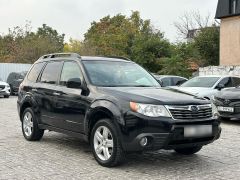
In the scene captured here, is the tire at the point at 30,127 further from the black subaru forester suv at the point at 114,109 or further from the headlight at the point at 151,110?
the headlight at the point at 151,110

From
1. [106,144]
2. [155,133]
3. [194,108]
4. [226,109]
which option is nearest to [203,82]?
[226,109]

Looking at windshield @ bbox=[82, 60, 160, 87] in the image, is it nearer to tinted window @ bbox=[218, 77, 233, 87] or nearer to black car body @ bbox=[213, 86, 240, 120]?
black car body @ bbox=[213, 86, 240, 120]

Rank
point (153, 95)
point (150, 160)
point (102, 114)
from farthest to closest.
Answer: point (150, 160) → point (102, 114) → point (153, 95)

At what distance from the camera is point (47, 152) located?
317 inches

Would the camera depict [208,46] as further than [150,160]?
Yes

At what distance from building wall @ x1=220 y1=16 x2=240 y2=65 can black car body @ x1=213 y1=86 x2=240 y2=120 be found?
24.2m

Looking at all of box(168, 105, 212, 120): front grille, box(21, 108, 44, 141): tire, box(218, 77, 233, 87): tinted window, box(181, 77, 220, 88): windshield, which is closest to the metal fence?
box(181, 77, 220, 88): windshield

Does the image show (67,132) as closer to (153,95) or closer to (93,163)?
(93,163)

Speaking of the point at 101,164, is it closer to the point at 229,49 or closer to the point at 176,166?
A: the point at 176,166

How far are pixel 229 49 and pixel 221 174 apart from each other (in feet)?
105

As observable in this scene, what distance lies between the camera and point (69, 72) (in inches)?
323

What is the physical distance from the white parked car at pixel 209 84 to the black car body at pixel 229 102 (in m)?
1.36

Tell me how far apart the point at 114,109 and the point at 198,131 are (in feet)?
4.33

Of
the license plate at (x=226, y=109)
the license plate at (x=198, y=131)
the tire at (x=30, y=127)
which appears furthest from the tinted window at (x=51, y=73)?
the license plate at (x=226, y=109)
